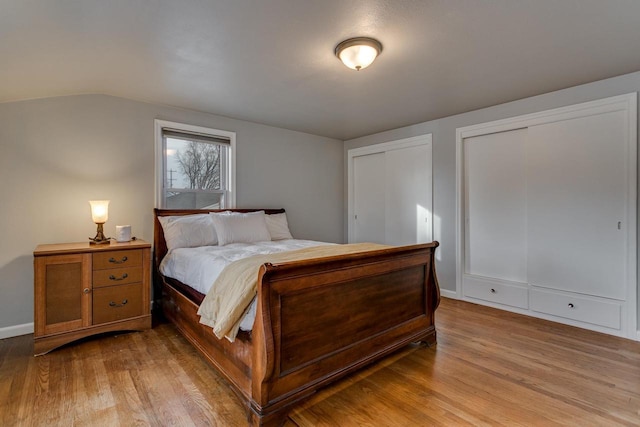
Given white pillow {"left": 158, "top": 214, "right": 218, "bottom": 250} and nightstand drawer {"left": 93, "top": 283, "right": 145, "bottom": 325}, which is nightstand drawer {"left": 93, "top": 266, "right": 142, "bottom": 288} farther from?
white pillow {"left": 158, "top": 214, "right": 218, "bottom": 250}

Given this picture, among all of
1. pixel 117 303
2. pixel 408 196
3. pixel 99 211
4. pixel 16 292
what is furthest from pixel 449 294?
pixel 16 292

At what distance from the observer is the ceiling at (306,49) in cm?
178

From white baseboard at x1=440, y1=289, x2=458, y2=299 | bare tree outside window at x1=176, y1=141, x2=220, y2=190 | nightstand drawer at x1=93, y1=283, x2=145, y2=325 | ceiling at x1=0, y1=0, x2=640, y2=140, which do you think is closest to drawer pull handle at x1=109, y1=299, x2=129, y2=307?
nightstand drawer at x1=93, y1=283, x2=145, y2=325

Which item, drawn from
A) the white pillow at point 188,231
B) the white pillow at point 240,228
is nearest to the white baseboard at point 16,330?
the white pillow at point 188,231

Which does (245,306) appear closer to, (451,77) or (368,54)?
(368,54)

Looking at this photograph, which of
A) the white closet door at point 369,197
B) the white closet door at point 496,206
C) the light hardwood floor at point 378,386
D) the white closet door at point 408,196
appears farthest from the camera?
the white closet door at point 369,197

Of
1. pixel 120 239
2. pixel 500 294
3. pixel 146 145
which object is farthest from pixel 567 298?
pixel 146 145

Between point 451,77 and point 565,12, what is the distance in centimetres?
97

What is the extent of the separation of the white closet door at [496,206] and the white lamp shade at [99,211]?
159 inches

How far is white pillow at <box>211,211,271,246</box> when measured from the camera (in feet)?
10.9

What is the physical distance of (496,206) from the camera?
3666mm

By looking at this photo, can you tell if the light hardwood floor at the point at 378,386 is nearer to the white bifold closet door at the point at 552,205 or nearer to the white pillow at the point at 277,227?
the white bifold closet door at the point at 552,205

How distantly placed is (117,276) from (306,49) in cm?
251

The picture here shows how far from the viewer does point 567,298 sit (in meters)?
3.10
